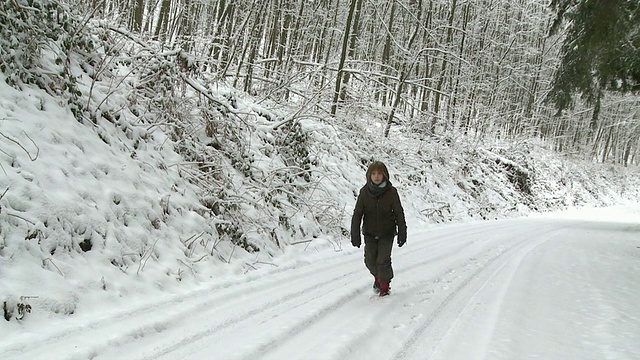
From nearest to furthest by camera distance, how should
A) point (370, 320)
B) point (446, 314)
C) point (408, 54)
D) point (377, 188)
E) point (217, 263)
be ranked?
point (370, 320)
point (446, 314)
point (377, 188)
point (217, 263)
point (408, 54)

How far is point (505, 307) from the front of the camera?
16.5 ft

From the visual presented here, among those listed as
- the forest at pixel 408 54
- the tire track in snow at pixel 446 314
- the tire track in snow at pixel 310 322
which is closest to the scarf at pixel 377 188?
the tire track in snow at pixel 310 322

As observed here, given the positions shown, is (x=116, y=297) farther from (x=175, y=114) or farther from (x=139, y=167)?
(x=175, y=114)

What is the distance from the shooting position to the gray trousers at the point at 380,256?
5.21 m

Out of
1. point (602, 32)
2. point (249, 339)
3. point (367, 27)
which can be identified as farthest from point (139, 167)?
point (367, 27)

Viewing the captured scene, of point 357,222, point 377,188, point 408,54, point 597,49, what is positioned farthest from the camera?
point 408,54

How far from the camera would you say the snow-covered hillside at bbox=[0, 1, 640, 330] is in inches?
159

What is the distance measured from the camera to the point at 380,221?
529 cm

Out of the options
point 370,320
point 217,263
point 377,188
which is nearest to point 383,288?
point 370,320

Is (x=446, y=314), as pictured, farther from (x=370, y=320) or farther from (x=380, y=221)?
(x=380, y=221)

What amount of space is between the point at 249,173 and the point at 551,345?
588cm

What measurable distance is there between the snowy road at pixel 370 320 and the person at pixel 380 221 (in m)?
0.37

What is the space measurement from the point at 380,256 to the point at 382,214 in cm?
55

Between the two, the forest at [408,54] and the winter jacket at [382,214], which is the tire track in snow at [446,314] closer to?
the winter jacket at [382,214]
